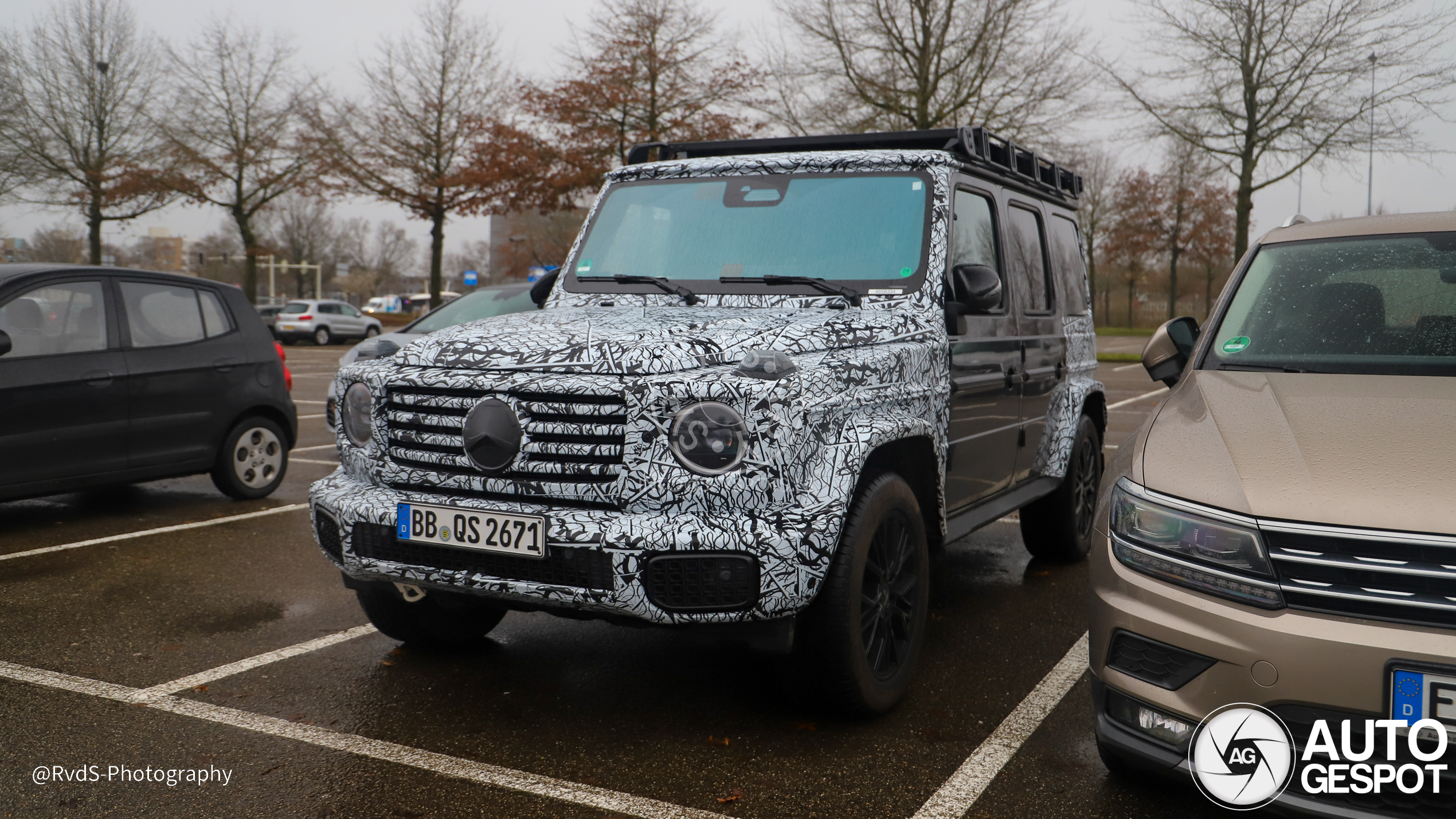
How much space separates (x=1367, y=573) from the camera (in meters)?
2.40

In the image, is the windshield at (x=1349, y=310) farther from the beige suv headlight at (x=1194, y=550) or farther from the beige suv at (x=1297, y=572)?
the beige suv headlight at (x=1194, y=550)

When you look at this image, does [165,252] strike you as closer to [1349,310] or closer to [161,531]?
[161,531]

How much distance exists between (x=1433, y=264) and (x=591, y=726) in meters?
3.31

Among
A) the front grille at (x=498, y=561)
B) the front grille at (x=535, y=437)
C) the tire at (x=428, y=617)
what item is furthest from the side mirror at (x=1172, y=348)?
the tire at (x=428, y=617)

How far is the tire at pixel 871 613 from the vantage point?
10.9 feet

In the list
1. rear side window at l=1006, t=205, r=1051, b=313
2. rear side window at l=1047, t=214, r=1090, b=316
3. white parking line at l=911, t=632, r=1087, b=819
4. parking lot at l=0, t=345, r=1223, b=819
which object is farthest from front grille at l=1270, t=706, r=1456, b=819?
rear side window at l=1047, t=214, r=1090, b=316

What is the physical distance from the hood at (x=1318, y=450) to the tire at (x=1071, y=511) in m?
2.69

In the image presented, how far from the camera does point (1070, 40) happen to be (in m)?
22.0

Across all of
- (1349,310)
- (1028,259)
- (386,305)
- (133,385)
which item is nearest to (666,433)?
(1349,310)

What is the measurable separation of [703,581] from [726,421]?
47 centimetres

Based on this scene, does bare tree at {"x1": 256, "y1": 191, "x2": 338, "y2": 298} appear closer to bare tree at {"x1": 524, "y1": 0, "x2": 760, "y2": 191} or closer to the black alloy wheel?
bare tree at {"x1": 524, "y1": 0, "x2": 760, "y2": 191}

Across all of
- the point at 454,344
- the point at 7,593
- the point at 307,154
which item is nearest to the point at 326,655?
the point at 454,344

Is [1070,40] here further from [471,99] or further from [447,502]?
[447,502]

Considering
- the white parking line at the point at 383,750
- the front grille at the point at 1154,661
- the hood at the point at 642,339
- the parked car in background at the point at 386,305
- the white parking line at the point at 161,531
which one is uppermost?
the parked car in background at the point at 386,305
